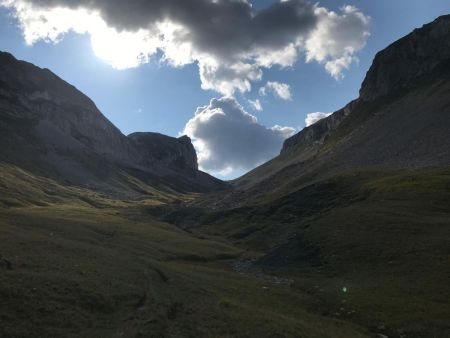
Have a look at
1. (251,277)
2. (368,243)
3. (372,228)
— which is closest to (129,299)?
(251,277)

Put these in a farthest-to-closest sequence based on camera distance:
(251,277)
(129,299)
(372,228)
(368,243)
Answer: (372,228)
(368,243)
(251,277)
(129,299)

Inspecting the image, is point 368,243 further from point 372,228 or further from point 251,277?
point 251,277

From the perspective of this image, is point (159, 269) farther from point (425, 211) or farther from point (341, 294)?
point (425, 211)

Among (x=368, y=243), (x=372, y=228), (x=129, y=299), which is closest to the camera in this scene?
(x=129, y=299)

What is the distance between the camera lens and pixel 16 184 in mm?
155125

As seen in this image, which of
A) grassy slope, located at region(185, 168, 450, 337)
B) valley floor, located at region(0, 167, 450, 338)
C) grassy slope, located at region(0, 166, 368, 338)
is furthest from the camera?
grassy slope, located at region(185, 168, 450, 337)

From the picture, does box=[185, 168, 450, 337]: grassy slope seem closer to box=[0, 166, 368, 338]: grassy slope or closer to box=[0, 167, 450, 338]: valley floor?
box=[0, 167, 450, 338]: valley floor

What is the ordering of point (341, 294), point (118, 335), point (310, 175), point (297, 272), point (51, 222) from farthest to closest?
point (310, 175) → point (51, 222) → point (297, 272) → point (341, 294) → point (118, 335)

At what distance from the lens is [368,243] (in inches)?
2530

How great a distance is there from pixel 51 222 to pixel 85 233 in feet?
33.2

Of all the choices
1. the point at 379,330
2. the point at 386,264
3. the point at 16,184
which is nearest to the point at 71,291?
the point at 379,330

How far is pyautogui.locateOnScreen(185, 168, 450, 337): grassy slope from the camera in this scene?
4225 centimetres

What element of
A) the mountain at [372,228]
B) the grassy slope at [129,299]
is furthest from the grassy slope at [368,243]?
the grassy slope at [129,299]

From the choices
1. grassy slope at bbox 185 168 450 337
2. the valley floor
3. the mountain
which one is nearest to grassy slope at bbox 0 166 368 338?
the valley floor
